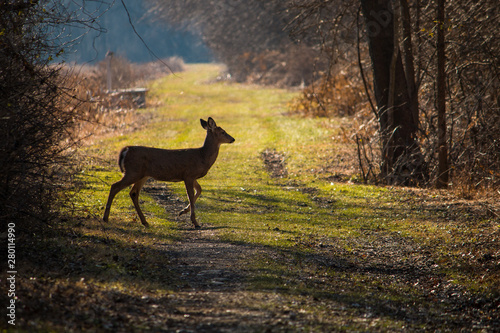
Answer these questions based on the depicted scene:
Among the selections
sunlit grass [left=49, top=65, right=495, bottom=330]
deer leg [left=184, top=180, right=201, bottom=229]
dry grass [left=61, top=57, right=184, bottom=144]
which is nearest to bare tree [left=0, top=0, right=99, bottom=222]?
sunlit grass [left=49, top=65, right=495, bottom=330]

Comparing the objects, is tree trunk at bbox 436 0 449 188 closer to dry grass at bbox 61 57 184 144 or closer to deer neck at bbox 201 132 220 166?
deer neck at bbox 201 132 220 166

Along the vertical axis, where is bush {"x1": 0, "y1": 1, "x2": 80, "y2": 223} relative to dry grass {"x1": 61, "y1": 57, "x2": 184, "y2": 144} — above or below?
below

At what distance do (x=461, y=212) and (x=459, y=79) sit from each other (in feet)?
17.0

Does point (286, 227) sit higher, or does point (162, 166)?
point (162, 166)

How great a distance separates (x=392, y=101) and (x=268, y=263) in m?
8.86

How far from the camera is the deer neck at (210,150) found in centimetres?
1148

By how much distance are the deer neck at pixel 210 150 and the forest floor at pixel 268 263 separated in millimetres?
1247

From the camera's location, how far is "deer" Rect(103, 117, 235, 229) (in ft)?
33.9

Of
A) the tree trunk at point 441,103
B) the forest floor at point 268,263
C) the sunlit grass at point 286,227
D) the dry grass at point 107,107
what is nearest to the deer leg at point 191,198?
the forest floor at point 268,263

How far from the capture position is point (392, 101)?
15922 millimetres

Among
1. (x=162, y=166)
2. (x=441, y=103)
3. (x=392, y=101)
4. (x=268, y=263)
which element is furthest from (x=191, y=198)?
(x=392, y=101)

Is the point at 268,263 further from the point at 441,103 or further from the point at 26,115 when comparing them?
the point at 441,103

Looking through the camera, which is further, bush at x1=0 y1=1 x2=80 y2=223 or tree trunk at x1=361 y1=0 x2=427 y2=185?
tree trunk at x1=361 y1=0 x2=427 y2=185

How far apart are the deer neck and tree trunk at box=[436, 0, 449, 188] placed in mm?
5880
